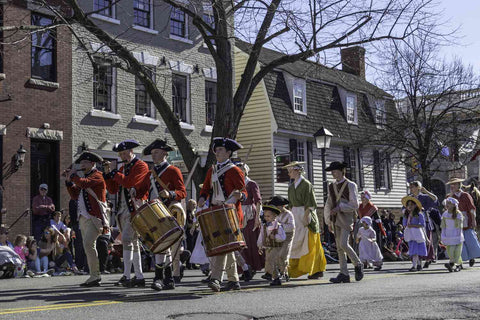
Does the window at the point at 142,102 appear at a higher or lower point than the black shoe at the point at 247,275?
higher

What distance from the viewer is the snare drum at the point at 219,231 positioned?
941cm

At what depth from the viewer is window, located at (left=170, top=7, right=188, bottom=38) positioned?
25484 millimetres

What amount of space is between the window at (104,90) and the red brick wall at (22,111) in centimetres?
140

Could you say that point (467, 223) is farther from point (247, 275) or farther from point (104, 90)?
point (104, 90)

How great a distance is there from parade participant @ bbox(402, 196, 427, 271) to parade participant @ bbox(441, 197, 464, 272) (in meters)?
0.45

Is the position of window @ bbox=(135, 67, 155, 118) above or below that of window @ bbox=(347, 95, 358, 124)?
below

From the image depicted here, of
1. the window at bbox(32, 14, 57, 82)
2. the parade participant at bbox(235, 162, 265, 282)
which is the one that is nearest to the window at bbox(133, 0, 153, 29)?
the window at bbox(32, 14, 57, 82)

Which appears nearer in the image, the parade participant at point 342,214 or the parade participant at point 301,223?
the parade participant at point 342,214

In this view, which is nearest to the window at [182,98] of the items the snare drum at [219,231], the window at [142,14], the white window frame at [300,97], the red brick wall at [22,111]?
the window at [142,14]

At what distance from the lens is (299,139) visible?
102 ft

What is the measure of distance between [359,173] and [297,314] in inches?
1153

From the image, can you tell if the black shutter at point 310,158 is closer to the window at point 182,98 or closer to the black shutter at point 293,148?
the black shutter at point 293,148

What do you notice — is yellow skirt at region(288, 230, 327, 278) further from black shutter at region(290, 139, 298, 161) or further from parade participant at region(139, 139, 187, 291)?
black shutter at region(290, 139, 298, 161)

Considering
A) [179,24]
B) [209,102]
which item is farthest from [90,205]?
[209,102]
